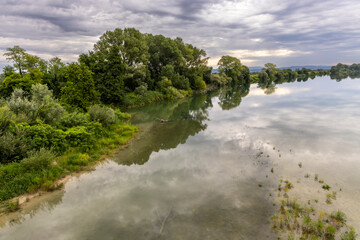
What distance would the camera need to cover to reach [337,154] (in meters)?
20.4

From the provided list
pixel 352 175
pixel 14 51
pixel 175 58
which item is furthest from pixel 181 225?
pixel 175 58

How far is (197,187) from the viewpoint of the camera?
15000 mm

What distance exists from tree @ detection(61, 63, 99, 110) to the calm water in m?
14.7

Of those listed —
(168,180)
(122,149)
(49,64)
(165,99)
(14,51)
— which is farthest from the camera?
(165,99)

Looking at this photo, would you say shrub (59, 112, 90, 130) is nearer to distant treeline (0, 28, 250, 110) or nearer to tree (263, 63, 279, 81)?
distant treeline (0, 28, 250, 110)

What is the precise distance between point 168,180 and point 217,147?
8.88 meters

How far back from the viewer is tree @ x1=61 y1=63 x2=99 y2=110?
1277 inches

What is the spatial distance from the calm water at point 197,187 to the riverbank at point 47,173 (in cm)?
104

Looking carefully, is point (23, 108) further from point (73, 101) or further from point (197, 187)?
point (197, 187)

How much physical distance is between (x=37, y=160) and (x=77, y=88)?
2041cm

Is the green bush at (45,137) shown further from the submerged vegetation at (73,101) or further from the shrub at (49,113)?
the shrub at (49,113)

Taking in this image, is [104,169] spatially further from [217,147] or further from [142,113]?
[142,113]

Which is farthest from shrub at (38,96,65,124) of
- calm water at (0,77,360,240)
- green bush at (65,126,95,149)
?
calm water at (0,77,360,240)

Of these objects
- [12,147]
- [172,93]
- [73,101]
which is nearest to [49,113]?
[12,147]
